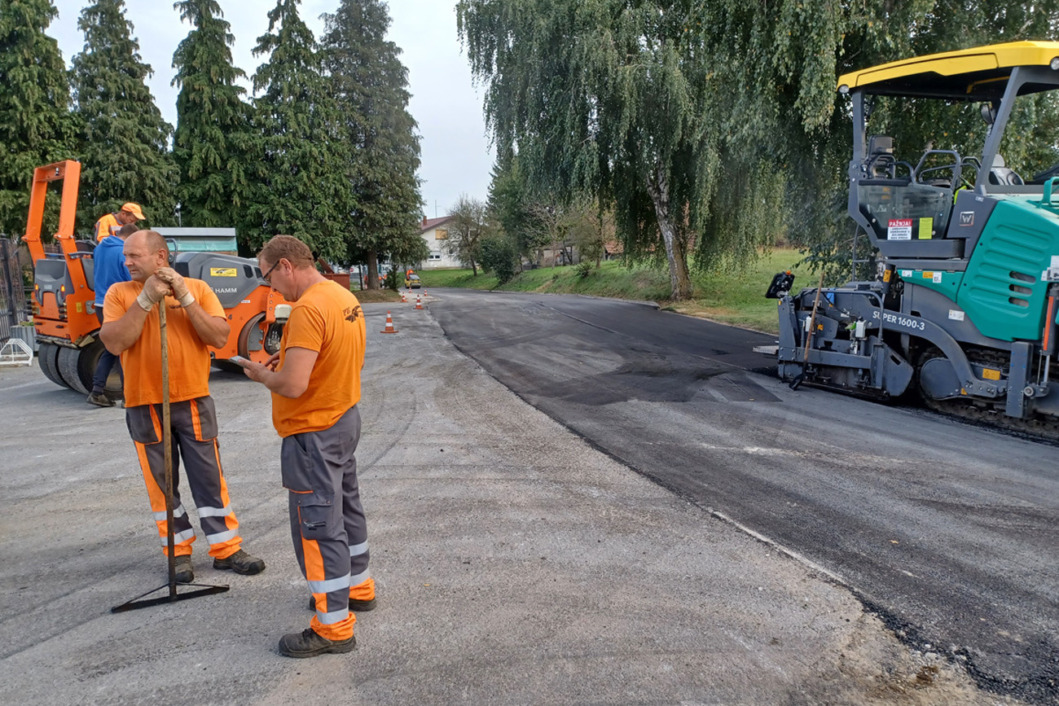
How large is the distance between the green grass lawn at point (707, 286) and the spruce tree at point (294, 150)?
42.4ft

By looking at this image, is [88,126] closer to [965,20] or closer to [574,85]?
[574,85]

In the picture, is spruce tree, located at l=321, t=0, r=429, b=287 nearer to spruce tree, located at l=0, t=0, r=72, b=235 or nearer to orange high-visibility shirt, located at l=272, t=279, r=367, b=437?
spruce tree, located at l=0, t=0, r=72, b=235

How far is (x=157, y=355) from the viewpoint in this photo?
379 cm

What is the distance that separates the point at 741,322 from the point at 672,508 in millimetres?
13041

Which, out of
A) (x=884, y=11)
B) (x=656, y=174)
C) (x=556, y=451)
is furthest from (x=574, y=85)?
(x=556, y=451)

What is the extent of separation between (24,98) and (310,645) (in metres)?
29.1

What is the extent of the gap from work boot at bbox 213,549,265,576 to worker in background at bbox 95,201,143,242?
4.65 meters

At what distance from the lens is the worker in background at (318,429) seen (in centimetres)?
303

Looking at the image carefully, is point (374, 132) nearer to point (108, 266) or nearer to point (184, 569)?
point (108, 266)

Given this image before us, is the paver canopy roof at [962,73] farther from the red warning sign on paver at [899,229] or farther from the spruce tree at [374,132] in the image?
the spruce tree at [374,132]

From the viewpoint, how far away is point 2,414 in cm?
830

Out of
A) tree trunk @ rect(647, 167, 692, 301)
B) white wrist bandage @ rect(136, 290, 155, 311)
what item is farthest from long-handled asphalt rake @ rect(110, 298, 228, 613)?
tree trunk @ rect(647, 167, 692, 301)

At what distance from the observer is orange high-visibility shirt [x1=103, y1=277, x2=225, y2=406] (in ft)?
12.4

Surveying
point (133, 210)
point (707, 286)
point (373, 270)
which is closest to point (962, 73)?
point (133, 210)
